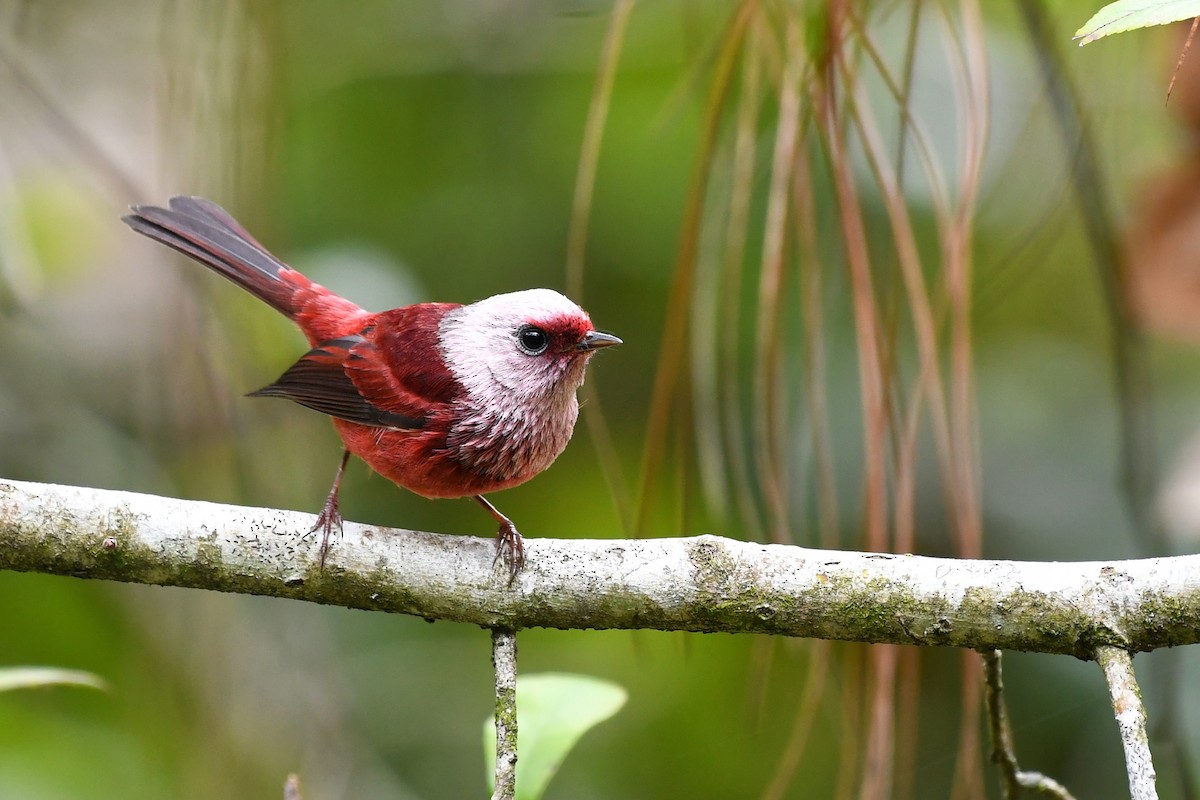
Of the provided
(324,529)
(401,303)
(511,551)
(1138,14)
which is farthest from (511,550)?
(401,303)

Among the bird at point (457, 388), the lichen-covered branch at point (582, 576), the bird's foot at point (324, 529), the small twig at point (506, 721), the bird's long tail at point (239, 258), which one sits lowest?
the small twig at point (506, 721)

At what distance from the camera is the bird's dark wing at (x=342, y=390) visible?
3305 millimetres

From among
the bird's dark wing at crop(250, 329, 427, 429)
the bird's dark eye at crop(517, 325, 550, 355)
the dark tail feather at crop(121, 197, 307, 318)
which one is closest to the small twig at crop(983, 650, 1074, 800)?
the bird's dark eye at crop(517, 325, 550, 355)

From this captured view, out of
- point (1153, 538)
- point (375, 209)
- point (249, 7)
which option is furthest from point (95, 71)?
point (1153, 538)

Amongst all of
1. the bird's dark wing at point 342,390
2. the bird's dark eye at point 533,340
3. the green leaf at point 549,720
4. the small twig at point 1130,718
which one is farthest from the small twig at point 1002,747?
the bird's dark wing at point 342,390

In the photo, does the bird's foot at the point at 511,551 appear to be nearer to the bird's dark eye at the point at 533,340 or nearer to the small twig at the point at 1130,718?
the bird's dark eye at the point at 533,340

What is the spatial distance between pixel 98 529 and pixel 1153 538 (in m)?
3.09

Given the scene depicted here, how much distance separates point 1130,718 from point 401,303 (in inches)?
152

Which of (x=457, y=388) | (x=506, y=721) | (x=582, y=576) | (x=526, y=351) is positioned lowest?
(x=506, y=721)

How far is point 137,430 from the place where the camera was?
535 centimetres

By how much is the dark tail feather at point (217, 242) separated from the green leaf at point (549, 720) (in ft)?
5.84

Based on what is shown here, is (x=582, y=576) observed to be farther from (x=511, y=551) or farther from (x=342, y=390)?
(x=342, y=390)

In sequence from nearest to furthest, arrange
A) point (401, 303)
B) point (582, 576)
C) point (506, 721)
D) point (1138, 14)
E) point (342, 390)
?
1. point (1138, 14)
2. point (506, 721)
3. point (582, 576)
4. point (342, 390)
5. point (401, 303)

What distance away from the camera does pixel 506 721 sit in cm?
230
